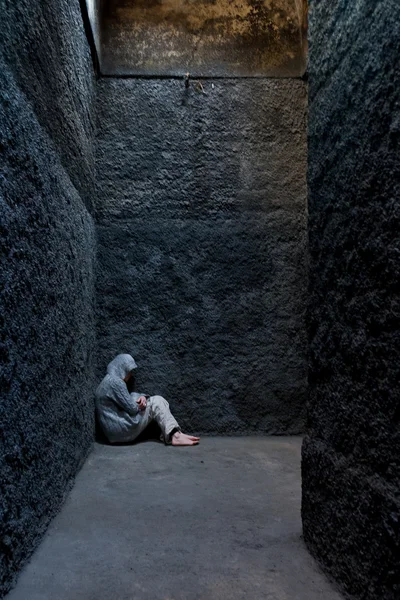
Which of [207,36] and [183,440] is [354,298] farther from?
[207,36]

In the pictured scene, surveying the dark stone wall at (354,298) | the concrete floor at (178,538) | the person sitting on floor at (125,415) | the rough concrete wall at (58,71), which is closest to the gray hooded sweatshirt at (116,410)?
the person sitting on floor at (125,415)

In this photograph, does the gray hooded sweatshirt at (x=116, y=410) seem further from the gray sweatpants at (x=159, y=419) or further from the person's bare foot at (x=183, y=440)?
the person's bare foot at (x=183, y=440)

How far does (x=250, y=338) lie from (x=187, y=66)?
7.87ft

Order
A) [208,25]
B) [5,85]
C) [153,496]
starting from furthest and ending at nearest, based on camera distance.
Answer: [208,25]
[153,496]
[5,85]

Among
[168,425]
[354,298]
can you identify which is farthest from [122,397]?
[354,298]

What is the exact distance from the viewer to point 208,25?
14.4ft

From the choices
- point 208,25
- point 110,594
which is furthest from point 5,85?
point 208,25

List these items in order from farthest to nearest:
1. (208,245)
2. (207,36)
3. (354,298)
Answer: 1. (207,36)
2. (208,245)
3. (354,298)

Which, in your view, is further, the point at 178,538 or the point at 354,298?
the point at 178,538

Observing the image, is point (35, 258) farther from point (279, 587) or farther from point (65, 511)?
point (279, 587)

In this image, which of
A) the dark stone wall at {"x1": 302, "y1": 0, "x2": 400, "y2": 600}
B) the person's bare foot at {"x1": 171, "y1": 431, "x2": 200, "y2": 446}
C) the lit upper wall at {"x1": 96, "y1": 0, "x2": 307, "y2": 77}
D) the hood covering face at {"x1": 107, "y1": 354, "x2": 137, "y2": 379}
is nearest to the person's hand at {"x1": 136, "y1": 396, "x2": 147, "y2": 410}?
the hood covering face at {"x1": 107, "y1": 354, "x2": 137, "y2": 379}

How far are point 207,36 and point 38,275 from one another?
3.32 meters

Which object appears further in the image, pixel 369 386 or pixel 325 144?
pixel 325 144

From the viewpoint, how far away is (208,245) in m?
4.16
